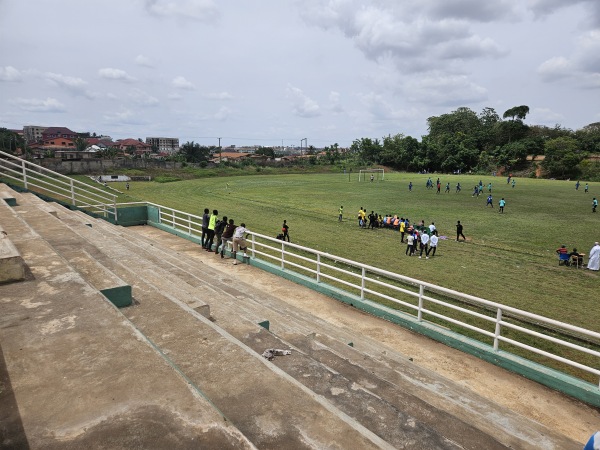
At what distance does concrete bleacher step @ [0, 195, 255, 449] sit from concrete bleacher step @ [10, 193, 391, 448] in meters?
0.31

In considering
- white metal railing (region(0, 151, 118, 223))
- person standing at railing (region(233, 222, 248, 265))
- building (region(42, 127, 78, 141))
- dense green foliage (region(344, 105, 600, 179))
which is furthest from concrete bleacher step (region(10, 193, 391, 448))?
building (region(42, 127, 78, 141))

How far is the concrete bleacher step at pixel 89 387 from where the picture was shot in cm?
233

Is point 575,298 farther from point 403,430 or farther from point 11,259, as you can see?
point 11,259

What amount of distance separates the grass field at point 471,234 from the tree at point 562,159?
30.6m

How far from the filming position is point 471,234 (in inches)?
909

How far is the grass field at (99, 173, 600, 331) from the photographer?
42.5ft

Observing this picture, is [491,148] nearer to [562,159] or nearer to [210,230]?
[562,159]

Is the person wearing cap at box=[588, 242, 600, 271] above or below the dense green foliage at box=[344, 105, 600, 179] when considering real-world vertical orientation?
below

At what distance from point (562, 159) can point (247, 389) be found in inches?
3328

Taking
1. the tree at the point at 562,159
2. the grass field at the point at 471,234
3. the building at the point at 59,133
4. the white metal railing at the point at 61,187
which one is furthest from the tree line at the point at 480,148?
the building at the point at 59,133

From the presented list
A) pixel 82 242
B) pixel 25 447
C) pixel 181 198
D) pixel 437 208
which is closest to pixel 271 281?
pixel 82 242

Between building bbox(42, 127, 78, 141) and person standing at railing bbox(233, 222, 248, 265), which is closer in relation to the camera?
person standing at railing bbox(233, 222, 248, 265)

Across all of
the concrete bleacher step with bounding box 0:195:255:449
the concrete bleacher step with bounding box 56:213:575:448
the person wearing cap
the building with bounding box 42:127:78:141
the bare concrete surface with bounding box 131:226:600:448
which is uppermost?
the building with bounding box 42:127:78:141

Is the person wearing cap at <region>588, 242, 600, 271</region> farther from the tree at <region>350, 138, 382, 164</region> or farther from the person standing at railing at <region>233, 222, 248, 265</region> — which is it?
the tree at <region>350, 138, 382, 164</region>
